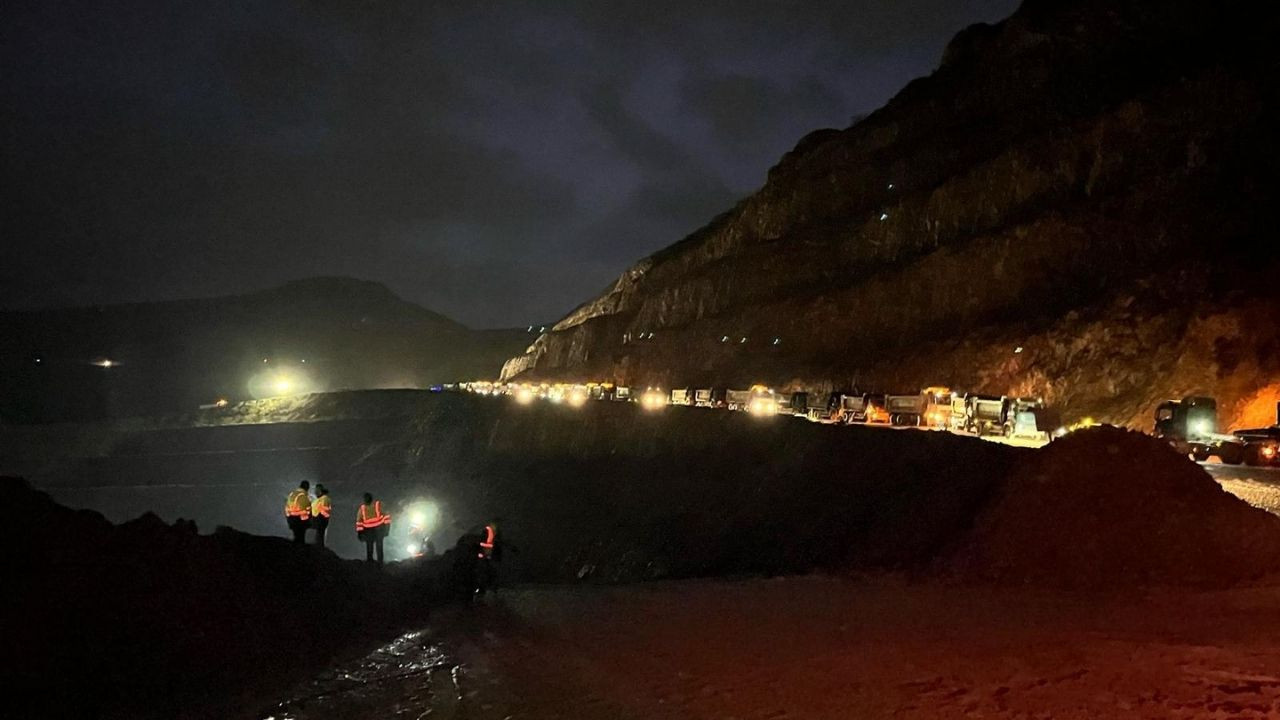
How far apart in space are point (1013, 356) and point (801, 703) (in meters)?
41.7

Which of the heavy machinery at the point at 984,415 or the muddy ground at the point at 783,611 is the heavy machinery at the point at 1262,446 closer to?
the heavy machinery at the point at 984,415

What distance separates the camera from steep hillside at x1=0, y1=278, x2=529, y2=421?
114875 millimetres

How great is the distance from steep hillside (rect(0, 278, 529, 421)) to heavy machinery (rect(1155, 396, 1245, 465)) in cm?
10901

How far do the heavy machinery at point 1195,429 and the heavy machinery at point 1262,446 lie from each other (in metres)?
0.35

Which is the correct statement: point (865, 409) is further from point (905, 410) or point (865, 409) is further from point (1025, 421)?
point (1025, 421)

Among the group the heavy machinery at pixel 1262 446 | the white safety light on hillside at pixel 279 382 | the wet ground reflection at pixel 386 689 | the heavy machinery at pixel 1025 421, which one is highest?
the white safety light on hillside at pixel 279 382

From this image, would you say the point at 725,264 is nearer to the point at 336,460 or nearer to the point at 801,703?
the point at 336,460

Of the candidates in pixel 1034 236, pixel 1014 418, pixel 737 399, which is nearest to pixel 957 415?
pixel 1014 418

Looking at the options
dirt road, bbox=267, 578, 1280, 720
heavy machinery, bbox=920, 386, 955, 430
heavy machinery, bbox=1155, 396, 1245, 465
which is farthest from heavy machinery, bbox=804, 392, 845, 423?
dirt road, bbox=267, 578, 1280, 720

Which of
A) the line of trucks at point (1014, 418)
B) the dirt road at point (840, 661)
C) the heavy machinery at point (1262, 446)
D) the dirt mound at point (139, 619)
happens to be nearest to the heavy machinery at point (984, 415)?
the line of trucks at point (1014, 418)

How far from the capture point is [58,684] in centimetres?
811

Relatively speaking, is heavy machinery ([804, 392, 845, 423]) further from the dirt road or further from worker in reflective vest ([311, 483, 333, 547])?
the dirt road

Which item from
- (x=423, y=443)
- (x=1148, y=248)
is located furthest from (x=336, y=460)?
(x=1148, y=248)

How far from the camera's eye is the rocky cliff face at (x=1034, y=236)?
3994 cm
